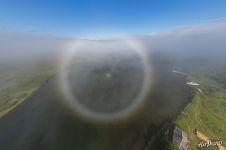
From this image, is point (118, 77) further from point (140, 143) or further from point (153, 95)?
point (140, 143)

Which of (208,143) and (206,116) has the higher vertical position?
(208,143)

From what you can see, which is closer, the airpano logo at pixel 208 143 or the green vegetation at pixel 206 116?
the airpano logo at pixel 208 143

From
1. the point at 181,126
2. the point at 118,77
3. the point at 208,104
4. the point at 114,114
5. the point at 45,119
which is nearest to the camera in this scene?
the point at 181,126

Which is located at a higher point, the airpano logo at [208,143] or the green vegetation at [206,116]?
the airpano logo at [208,143]

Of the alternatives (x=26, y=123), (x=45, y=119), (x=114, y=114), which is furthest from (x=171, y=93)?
(x=26, y=123)

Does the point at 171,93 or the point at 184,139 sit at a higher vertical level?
the point at 184,139

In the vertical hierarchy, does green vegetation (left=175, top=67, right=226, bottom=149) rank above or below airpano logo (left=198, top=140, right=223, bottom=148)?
below

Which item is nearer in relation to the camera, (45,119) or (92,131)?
(92,131)

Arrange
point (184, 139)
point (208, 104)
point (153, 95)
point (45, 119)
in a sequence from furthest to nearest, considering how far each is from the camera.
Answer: point (153, 95)
point (208, 104)
point (45, 119)
point (184, 139)

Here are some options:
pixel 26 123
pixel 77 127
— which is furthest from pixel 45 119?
pixel 77 127

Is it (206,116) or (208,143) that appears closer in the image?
(208,143)

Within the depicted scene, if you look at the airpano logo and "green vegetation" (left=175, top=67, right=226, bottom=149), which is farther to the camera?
"green vegetation" (left=175, top=67, right=226, bottom=149)
